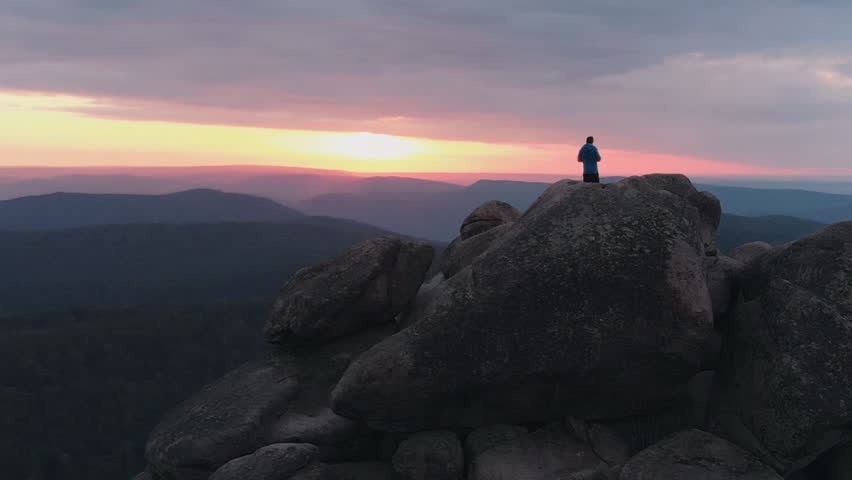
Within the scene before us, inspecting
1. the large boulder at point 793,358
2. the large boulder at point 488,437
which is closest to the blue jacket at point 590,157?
the large boulder at point 793,358

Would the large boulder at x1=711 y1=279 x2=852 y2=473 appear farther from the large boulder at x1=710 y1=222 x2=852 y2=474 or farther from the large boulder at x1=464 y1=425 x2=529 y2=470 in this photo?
the large boulder at x1=464 y1=425 x2=529 y2=470

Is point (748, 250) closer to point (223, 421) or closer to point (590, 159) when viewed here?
point (590, 159)

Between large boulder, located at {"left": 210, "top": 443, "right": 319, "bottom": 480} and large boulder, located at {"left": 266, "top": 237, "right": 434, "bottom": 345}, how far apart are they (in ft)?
16.7

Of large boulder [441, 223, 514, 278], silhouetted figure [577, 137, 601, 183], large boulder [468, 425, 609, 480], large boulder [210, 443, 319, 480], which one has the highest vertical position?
silhouetted figure [577, 137, 601, 183]

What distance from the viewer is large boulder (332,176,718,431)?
704 inches

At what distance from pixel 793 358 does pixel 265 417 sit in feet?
53.7

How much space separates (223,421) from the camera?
21078 millimetres

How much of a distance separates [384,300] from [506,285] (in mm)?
6157

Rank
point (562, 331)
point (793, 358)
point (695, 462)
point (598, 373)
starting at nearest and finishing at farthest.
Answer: point (695, 462) < point (793, 358) < point (598, 373) < point (562, 331)

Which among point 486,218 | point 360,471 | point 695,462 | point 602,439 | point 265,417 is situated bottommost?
point 360,471

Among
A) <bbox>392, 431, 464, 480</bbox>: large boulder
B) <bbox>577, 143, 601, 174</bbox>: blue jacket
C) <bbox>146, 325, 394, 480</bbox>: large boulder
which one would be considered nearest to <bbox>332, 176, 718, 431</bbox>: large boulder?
<bbox>392, 431, 464, 480</bbox>: large boulder

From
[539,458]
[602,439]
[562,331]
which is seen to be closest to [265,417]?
[539,458]

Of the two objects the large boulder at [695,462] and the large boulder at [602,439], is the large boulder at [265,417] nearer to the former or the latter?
the large boulder at [602,439]

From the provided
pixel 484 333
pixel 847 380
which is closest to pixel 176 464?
pixel 484 333
